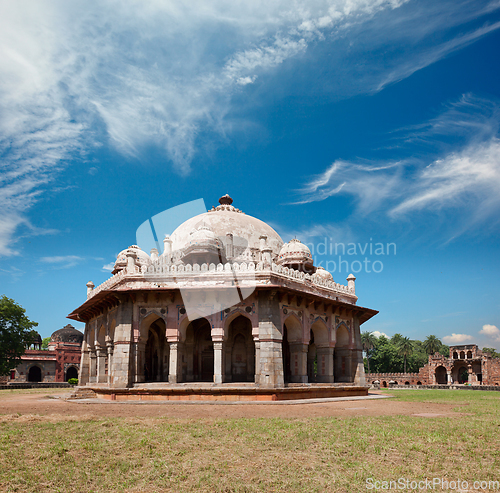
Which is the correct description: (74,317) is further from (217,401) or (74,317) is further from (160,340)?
(217,401)

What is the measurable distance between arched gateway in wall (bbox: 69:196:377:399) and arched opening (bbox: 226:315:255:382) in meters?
0.05

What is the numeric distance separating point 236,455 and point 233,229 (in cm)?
1843

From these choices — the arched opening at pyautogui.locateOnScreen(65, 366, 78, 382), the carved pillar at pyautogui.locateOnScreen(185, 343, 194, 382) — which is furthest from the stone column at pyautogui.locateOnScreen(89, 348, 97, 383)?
the arched opening at pyautogui.locateOnScreen(65, 366, 78, 382)

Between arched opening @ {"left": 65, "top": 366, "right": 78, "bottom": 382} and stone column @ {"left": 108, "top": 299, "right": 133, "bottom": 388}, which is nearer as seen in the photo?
stone column @ {"left": 108, "top": 299, "right": 133, "bottom": 388}

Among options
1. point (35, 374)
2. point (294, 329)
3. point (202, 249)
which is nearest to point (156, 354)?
point (202, 249)

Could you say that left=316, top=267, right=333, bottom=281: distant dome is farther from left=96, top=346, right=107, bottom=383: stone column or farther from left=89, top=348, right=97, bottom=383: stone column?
left=89, top=348, right=97, bottom=383: stone column

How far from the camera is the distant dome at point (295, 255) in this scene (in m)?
23.0

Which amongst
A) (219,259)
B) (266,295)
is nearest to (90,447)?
(266,295)

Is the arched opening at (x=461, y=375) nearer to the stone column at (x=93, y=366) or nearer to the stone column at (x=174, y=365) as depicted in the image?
the stone column at (x=93, y=366)

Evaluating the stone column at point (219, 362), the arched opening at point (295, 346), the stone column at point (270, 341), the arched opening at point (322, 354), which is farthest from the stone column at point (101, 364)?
the arched opening at point (322, 354)

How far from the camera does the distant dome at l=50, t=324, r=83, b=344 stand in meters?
54.1

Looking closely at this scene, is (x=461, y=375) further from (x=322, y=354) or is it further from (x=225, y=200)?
(x=225, y=200)

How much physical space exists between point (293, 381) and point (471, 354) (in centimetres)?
4810

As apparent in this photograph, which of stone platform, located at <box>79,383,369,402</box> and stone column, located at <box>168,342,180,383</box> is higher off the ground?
stone column, located at <box>168,342,180,383</box>
